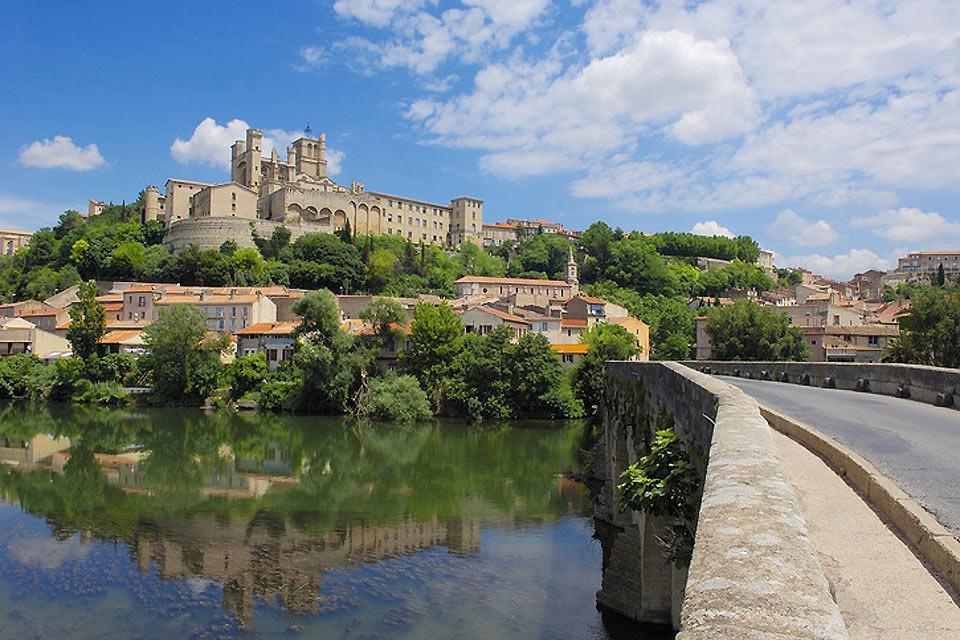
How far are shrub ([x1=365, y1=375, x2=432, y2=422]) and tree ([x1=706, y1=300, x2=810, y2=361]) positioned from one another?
19353mm

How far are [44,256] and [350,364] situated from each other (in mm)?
68424

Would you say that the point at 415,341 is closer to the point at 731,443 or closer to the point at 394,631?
the point at 394,631

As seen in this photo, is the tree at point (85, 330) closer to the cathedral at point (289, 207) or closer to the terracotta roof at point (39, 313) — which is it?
the terracotta roof at point (39, 313)

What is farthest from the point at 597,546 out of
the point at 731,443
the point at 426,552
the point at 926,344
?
the point at 926,344

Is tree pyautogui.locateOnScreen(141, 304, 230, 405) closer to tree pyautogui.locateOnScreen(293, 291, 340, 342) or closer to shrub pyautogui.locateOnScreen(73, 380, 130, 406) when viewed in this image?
shrub pyautogui.locateOnScreen(73, 380, 130, 406)

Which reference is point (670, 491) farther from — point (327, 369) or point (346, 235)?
point (346, 235)

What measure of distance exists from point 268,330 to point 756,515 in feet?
199

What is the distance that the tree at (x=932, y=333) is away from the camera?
3184 cm

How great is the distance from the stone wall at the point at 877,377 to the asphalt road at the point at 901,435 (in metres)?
0.35

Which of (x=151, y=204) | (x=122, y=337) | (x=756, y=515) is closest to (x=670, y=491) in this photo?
(x=756, y=515)

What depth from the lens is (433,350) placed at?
5216cm

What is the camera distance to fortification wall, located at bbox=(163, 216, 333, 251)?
310 feet

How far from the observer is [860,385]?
16797 millimetres

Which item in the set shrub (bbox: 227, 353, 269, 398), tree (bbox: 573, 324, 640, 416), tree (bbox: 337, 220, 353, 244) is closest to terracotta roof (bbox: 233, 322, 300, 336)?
shrub (bbox: 227, 353, 269, 398)
